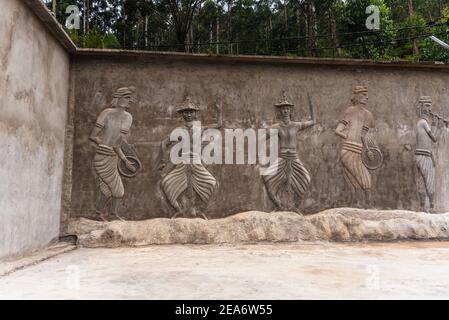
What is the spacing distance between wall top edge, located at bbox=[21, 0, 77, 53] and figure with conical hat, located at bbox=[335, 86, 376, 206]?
4994mm

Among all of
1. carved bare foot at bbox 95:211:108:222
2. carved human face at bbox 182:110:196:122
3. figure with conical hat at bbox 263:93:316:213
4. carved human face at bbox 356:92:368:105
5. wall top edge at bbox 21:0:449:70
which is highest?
wall top edge at bbox 21:0:449:70

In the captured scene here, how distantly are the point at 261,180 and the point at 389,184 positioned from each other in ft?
8.17

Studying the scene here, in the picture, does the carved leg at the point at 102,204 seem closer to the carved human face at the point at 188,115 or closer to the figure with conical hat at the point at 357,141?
the carved human face at the point at 188,115

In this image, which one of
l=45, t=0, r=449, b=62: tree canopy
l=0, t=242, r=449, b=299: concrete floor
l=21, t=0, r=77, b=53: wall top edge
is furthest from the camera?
l=45, t=0, r=449, b=62: tree canopy

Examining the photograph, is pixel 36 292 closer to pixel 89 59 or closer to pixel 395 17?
pixel 89 59

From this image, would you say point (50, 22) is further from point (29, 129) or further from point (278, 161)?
point (278, 161)

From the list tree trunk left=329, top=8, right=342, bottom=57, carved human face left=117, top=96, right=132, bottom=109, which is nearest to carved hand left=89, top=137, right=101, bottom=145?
carved human face left=117, top=96, right=132, bottom=109

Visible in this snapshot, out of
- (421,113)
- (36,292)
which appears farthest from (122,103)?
(421,113)

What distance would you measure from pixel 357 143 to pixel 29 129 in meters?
5.60

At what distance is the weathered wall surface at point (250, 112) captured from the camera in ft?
23.6

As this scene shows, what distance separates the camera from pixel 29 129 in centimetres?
552

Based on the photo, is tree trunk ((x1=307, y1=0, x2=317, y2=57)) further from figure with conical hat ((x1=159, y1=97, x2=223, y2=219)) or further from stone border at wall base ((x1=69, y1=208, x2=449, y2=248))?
figure with conical hat ((x1=159, y1=97, x2=223, y2=219))

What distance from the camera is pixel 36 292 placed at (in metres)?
3.50

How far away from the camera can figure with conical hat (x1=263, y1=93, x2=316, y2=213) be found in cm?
749
